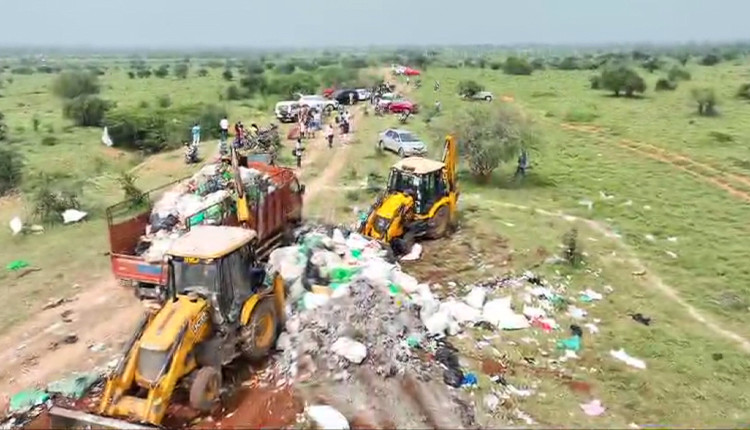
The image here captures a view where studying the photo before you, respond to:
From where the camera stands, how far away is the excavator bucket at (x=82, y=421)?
6.90 metres

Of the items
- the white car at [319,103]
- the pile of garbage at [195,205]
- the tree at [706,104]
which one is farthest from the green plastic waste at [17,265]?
the tree at [706,104]

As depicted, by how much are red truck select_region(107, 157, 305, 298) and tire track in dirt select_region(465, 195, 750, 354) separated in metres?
6.94

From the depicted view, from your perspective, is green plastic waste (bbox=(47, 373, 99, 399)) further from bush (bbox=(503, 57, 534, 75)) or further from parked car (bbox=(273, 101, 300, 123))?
bush (bbox=(503, 57, 534, 75))

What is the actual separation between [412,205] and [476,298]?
327cm

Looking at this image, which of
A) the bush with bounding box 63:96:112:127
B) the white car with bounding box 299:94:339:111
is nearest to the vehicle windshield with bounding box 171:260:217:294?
the white car with bounding box 299:94:339:111

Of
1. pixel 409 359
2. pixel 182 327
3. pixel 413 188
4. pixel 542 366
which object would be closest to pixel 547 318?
pixel 542 366

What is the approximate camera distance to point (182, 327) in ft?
25.0

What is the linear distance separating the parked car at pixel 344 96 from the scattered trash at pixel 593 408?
34097 millimetres

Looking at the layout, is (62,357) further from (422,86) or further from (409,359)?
(422,86)

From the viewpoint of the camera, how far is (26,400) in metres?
8.80

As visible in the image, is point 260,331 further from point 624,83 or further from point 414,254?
point 624,83

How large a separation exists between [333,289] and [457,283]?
320 cm

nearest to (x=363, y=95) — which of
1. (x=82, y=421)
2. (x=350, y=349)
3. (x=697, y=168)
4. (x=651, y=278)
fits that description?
(x=697, y=168)

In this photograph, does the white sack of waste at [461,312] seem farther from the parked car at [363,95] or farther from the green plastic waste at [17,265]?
the parked car at [363,95]
